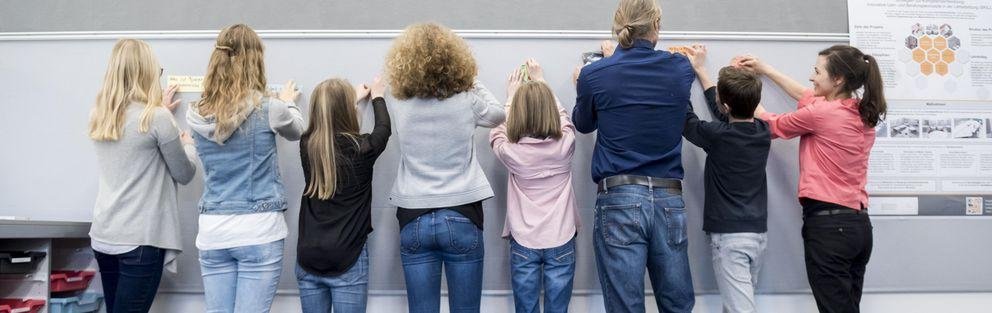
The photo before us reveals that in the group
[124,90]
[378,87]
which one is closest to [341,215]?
[378,87]

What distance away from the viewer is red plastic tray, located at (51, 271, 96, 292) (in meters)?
2.46

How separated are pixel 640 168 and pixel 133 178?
1.76 meters

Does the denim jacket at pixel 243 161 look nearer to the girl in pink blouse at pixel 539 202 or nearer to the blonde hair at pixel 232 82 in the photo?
the blonde hair at pixel 232 82

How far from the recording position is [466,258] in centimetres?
213

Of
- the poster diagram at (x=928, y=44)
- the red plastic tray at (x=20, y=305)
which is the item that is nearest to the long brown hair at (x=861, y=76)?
the poster diagram at (x=928, y=44)

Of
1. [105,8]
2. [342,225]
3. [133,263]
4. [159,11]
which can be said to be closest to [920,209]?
[342,225]

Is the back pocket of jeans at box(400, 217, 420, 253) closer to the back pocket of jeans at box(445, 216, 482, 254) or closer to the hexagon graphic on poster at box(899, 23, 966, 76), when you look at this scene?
the back pocket of jeans at box(445, 216, 482, 254)


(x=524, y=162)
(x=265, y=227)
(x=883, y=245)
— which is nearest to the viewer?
(x=265, y=227)

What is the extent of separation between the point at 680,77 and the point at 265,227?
1.51 m

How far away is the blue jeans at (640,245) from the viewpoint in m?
2.06

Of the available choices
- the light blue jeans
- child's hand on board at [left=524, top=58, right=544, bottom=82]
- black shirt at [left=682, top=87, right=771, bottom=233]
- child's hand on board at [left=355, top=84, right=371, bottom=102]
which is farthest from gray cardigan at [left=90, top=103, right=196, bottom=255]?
the light blue jeans

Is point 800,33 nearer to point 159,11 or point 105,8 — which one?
point 159,11

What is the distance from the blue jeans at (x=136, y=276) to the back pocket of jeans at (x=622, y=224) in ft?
5.22

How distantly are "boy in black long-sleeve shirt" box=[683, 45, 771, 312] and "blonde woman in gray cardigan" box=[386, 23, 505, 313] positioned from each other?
34.6 inches
